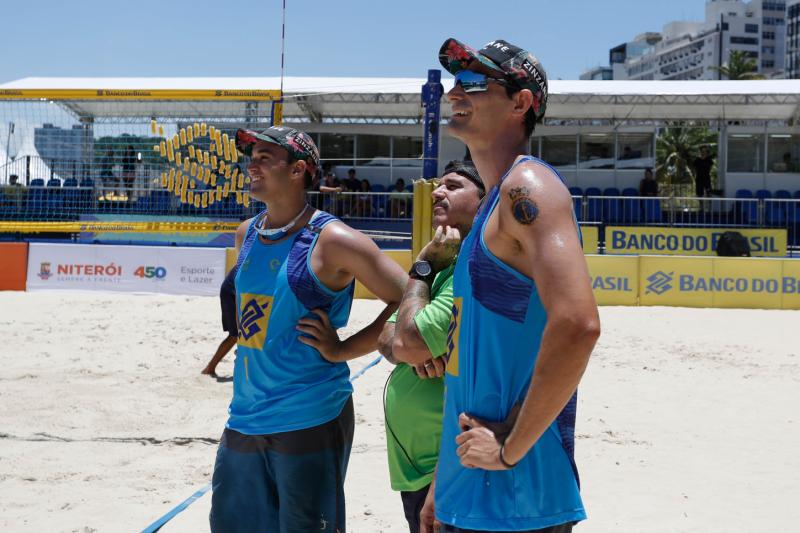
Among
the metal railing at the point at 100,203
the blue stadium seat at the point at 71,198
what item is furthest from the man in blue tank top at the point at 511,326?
the blue stadium seat at the point at 71,198

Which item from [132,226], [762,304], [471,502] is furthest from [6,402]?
[762,304]

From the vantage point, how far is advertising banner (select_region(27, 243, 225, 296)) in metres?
12.9

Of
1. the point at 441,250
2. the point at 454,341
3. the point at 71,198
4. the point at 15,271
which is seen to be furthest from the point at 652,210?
the point at 454,341

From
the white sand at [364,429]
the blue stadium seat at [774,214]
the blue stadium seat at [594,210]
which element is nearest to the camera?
the white sand at [364,429]

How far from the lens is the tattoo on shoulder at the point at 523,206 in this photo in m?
1.50

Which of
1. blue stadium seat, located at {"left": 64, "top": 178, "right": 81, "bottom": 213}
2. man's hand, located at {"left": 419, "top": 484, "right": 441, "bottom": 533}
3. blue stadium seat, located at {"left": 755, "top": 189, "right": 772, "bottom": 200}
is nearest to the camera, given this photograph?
man's hand, located at {"left": 419, "top": 484, "right": 441, "bottom": 533}

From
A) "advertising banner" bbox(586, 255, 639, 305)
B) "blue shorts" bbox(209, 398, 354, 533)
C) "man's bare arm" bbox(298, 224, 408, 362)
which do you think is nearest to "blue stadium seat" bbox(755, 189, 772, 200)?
"advertising banner" bbox(586, 255, 639, 305)

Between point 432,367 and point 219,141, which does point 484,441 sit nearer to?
point 432,367

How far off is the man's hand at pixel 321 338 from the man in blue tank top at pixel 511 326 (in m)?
0.86

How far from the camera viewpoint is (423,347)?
2137mm

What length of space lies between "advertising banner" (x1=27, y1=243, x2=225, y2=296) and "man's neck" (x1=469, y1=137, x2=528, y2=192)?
37.8 feet

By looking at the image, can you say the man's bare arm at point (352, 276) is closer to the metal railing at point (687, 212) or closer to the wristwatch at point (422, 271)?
the wristwatch at point (422, 271)

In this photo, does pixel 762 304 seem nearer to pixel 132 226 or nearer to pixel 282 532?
pixel 132 226

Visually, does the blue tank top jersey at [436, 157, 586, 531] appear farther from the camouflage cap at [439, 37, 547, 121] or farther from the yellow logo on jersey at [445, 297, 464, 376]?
the camouflage cap at [439, 37, 547, 121]
